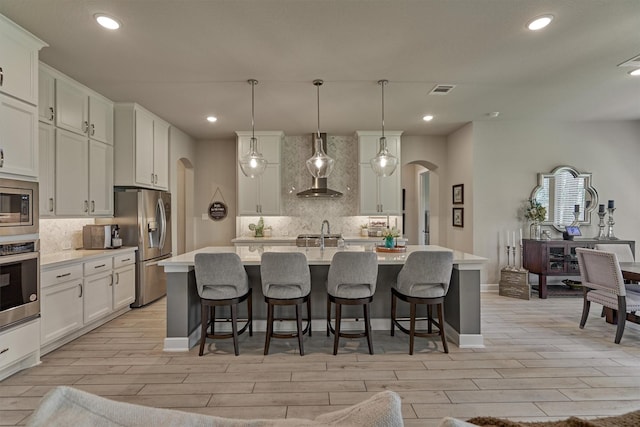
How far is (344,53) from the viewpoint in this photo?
3.04 meters

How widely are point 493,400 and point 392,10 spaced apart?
2871 mm

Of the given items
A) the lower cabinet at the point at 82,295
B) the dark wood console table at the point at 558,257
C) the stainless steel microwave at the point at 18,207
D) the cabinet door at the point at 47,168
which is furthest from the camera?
the dark wood console table at the point at 558,257

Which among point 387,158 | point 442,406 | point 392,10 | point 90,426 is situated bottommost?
point 442,406

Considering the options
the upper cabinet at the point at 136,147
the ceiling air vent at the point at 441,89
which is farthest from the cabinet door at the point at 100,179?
the ceiling air vent at the point at 441,89

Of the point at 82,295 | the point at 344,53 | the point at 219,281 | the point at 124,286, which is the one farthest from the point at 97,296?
the point at 344,53

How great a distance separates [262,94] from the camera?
13.3 feet

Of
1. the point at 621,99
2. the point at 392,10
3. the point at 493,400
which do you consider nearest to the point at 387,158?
the point at 392,10

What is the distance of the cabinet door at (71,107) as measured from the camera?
3.44 m

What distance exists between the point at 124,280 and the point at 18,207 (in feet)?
5.84

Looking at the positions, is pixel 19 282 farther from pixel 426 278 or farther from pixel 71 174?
pixel 426 278

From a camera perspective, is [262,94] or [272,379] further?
[262,94]

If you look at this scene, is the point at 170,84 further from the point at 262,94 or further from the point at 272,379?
the point at 272,379

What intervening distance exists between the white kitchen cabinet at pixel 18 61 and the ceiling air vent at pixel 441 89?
3.91 m

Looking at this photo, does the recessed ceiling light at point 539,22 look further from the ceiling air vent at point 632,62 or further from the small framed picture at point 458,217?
the small framed picture at point 458,217
